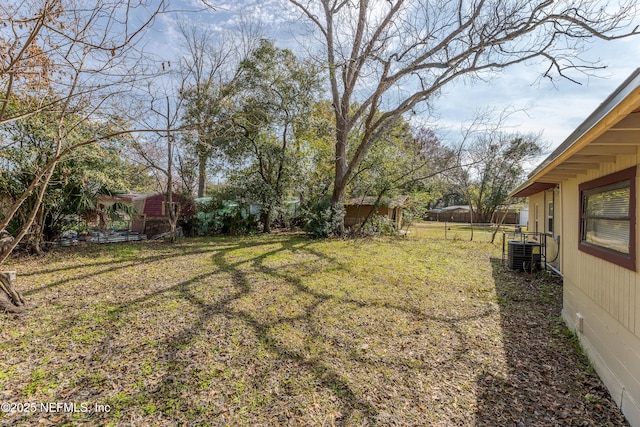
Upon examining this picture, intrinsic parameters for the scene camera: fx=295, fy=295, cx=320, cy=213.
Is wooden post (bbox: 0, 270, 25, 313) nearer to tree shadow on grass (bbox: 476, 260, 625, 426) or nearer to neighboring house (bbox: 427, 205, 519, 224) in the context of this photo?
tree shadow on grass (bbox: 476, 260, 625, 426)

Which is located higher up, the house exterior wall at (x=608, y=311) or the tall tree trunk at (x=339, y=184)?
the tall tree trunk at (x=339, y=184)

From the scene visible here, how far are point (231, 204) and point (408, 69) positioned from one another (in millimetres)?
8820

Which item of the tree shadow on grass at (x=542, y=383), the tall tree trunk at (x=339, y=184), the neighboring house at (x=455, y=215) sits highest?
the tall tree trunk at (x=339, y=184)

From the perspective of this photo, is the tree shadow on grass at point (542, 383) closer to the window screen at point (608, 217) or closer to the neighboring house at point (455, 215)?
the window screen at point (608, 217)

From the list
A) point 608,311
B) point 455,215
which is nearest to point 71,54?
point 608,311

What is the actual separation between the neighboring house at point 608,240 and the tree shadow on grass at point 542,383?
0.15m

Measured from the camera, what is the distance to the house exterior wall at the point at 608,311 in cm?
244

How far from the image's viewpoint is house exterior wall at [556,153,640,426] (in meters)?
2.44

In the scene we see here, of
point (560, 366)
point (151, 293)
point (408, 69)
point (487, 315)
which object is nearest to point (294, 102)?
point (408, 69)

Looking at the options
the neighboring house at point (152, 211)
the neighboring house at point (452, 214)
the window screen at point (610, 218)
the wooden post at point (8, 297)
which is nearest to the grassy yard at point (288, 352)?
the wooden post at point (8, 297)

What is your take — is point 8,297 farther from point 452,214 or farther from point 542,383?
point 452,214

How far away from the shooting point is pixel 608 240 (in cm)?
304

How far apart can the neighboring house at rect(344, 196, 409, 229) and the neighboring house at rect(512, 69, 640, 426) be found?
10.5 m

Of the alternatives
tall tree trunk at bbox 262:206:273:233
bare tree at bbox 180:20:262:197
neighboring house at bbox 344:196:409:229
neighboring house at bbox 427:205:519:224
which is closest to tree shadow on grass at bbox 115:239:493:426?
tall tree trunk at bbox 262:206:273:233
